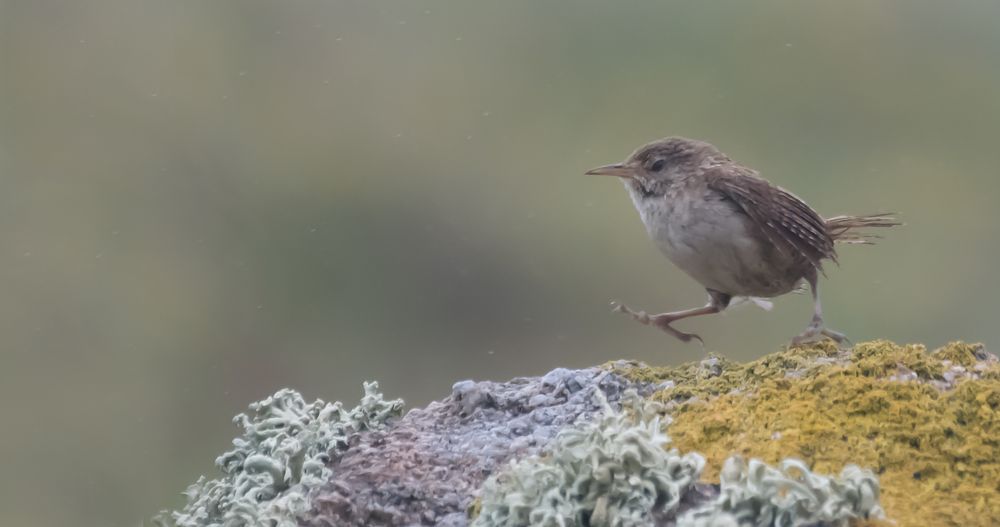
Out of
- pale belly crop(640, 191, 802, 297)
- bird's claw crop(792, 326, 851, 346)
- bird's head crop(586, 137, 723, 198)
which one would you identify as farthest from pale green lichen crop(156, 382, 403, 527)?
bird's head crop(586, 137, 723, 198)

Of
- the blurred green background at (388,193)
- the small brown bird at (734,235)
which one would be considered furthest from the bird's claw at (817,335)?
the blurred green background at (388,193)

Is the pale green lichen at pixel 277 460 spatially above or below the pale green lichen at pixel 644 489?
above

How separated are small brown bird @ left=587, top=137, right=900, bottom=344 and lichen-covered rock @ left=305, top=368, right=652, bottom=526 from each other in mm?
1111

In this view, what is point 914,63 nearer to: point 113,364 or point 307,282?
point 307,282

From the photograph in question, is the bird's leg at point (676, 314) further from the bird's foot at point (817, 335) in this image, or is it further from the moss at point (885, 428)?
the moss at point (885, 428)

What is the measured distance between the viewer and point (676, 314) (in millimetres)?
3945

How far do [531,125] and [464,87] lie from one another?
2.34ft

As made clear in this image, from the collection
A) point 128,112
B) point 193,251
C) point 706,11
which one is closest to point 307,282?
point 193,251

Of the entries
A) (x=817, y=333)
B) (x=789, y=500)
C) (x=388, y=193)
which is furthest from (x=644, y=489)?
(x=388, y=193)

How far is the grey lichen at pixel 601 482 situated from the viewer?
2.01 metres

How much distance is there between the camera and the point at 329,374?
723 centimetres

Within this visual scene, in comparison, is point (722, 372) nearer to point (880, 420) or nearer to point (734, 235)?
point (880, 420)

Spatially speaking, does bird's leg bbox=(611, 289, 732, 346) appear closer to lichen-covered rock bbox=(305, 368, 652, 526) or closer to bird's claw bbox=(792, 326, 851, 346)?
bird's claw bbox=(792, 326, 851, 346)

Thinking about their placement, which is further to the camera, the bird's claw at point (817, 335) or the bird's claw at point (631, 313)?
the bird's claw at point (631, 313)
